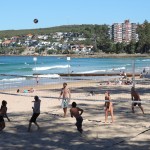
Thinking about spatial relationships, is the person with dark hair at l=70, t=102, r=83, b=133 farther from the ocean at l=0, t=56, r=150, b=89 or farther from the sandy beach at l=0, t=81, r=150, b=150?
the ocean at l=0, t=56, r=150, b=89

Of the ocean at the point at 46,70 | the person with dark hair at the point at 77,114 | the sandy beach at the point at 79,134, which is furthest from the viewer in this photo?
the ocean at the point at 46,70

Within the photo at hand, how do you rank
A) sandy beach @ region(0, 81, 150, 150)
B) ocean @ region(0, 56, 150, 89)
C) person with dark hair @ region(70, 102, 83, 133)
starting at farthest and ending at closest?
ocean @ region(0, 56, 150, 89) < person with dark hair @ region(70, 102, 83, 133) < sandy beach @ region(0, 81, 150, 150)

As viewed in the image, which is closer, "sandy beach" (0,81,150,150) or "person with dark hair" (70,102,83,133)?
"sandy beach" (0,81,150,150)

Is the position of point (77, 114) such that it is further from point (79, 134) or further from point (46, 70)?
point (46, 70)

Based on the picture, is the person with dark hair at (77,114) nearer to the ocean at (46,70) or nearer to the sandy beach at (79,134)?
the sandy beach at (79,134)

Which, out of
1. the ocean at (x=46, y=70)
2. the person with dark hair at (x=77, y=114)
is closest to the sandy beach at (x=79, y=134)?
the person with dark hair at (x=77, y=114)

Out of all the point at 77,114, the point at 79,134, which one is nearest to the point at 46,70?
the point at 79,134

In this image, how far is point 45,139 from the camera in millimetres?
12680

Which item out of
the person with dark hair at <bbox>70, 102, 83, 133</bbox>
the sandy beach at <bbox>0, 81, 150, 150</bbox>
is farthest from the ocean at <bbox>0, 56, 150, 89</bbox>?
the person with dark hair at <bbox>70, 102, 83, 133</bbox>

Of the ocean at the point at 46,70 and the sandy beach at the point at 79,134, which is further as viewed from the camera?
the ocean at the point at 46,70

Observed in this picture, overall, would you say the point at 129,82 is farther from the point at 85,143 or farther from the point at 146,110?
the point at 85,143

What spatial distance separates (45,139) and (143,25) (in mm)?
180766

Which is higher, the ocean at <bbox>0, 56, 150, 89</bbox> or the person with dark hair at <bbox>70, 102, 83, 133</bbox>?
the person with dark hair at <bbox>70, 102, 83, 133</bbox>

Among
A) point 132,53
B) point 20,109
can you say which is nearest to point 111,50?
point 132,53
